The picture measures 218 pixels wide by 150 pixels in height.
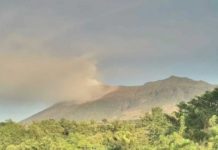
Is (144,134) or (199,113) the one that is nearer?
(199,113)

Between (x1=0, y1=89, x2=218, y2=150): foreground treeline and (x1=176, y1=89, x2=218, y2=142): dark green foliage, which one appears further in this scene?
(x1=176, y1=89, x2=218, y2=142): dark green foliage

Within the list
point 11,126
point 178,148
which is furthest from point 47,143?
point 178,148

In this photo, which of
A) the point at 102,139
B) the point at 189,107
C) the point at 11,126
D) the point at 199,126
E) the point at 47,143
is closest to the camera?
the point at 199,126

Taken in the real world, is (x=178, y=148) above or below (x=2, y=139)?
below

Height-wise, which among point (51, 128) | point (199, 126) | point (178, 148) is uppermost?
point (51, 128)

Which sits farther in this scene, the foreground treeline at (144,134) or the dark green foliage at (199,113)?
the dark green foliage at (199,113)

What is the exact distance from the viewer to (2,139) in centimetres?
10388

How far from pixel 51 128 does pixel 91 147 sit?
45.3 metres

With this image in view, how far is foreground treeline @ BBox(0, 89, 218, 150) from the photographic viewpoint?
36625 mm

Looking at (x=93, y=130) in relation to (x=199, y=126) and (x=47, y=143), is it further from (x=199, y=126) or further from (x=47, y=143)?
(x=199, y=126)

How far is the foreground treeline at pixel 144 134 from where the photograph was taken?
36.6m

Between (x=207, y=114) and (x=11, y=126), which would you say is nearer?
(x=207, y=114)

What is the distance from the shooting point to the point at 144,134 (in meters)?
95.2

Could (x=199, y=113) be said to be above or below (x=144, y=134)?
below
